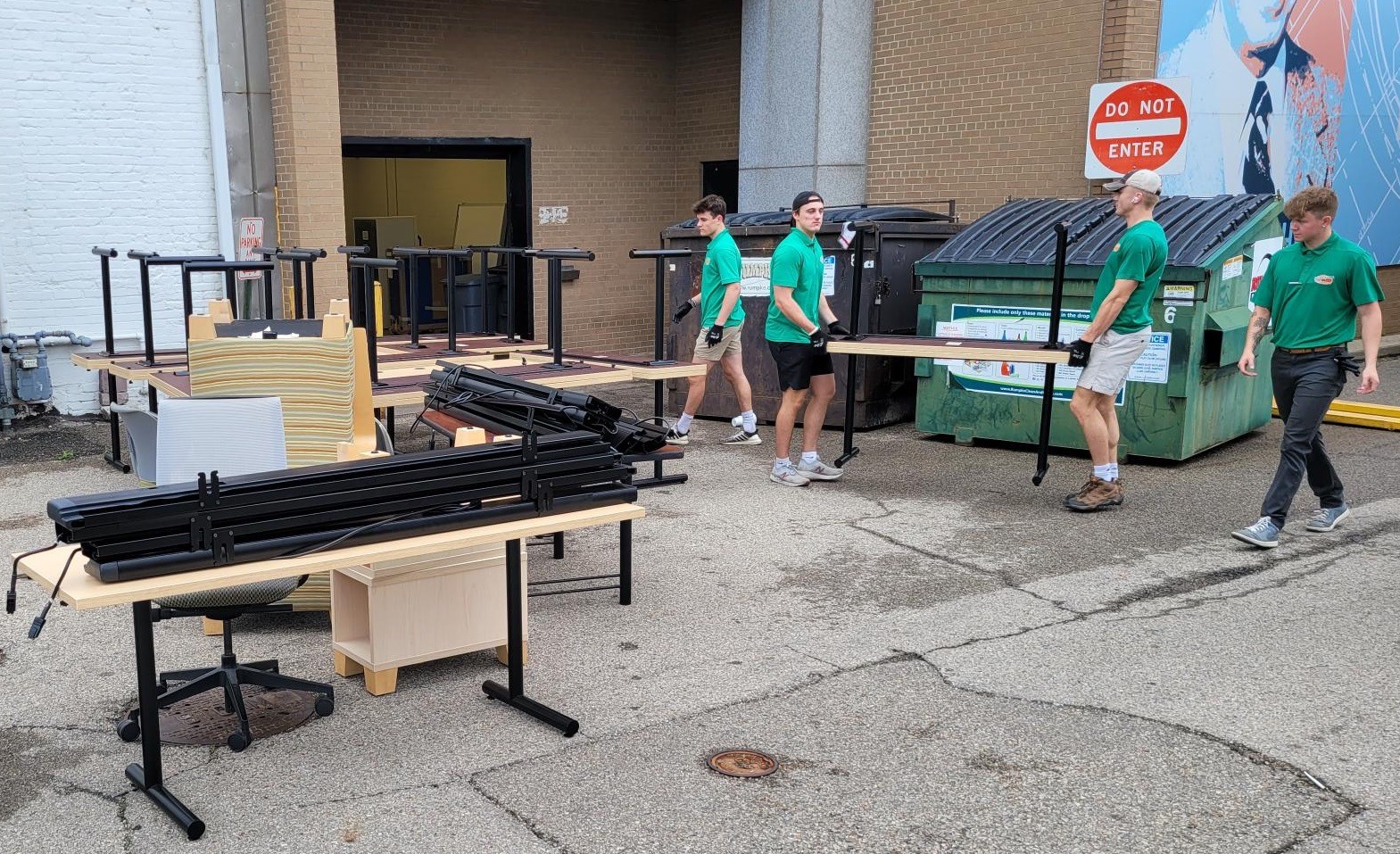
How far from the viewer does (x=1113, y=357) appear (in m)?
7.54

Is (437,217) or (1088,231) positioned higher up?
(437,217)

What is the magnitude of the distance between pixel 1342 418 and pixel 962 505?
4.87 meters

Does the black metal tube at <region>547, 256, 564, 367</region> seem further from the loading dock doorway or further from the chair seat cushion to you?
the loading dock doorway

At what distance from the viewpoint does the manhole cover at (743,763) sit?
4148mm

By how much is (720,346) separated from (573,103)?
653 centimetres

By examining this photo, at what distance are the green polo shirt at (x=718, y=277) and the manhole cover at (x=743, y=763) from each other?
18.6 ft

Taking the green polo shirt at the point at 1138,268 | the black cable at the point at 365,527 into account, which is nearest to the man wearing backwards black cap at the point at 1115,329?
the green polo shirt at the point at 1138,268

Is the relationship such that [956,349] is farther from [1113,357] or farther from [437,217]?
[437,217]

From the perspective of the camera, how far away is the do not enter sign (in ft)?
33.6

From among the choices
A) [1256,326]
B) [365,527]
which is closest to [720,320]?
[1256,326]

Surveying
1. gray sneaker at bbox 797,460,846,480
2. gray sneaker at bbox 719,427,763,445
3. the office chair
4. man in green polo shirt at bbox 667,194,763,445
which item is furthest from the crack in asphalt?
gray sneaker at bbox 719,427,763,445

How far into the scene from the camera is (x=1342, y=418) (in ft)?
35.3

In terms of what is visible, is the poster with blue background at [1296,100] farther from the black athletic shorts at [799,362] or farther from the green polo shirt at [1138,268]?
the black athletic shorts at [799,362]

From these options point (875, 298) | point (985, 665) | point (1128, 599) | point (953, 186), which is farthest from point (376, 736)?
point (953, 186)
